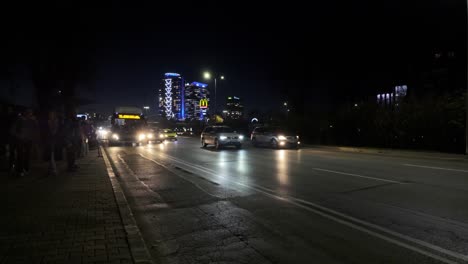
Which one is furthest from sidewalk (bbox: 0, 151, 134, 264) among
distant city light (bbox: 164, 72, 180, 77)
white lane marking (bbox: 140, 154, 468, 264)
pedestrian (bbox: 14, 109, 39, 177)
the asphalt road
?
distant city light (bbox: 164, 72, 180, 77)

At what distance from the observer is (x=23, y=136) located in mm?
11391

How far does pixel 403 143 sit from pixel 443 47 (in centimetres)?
3632

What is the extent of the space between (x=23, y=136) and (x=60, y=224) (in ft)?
20.2

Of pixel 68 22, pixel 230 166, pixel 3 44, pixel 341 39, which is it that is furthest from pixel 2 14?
pixel 341 39

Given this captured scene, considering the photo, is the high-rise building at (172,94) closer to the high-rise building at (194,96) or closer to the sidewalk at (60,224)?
the high-rise building at (194,96)

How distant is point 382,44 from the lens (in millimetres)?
49094

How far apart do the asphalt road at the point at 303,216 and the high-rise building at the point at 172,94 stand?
160047 millimetres

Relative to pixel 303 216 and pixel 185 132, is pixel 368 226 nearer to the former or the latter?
pixel 303 216

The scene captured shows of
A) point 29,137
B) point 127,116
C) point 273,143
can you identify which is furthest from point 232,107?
point 29,137

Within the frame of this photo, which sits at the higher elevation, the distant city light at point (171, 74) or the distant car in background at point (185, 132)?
the distant city light at point (171, 74)

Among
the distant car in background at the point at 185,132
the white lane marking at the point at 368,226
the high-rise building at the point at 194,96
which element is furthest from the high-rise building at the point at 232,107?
the white lane marking at the point at 368,226

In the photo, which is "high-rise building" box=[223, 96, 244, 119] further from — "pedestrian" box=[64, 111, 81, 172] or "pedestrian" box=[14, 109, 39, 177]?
"pedestrian" box=[14, 109, 39, 177]

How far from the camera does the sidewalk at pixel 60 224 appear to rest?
16.4 feet

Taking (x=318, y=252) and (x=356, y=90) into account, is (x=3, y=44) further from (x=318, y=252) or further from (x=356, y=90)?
(x=356, y=90)
